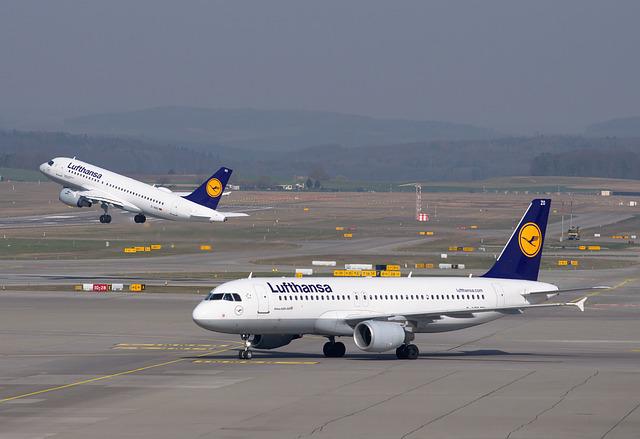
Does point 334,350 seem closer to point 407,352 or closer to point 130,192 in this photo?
point 407,352

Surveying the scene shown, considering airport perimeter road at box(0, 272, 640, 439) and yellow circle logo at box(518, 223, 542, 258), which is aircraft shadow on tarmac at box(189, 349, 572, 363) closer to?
airport perimeter road at box(0, 272, 640, 439)

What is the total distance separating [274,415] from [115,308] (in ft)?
151

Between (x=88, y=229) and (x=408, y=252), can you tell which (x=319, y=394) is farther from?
(x=88, y=229)

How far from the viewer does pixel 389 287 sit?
60500mm

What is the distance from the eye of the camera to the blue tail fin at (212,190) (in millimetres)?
120625

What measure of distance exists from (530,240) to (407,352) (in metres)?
10.8

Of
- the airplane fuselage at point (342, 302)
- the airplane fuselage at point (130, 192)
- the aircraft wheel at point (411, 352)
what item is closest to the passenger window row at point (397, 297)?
the airplane fuselage at point (342, 302)

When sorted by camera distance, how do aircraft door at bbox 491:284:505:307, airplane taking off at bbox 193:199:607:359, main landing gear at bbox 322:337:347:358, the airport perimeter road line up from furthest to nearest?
aircraft door at bbox 491:284:505:307 < main landing gear at bbox 322:337:347:358 < airplane taking off at bbox 193:199:607:359 < the airport perimeter road

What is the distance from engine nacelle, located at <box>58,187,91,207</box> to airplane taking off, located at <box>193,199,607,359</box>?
67685 mm

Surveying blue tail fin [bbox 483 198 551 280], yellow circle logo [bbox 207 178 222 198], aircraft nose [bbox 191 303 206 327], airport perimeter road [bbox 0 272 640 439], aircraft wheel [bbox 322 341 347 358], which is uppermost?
yellow circle logo [bbox 207 178 222 198]

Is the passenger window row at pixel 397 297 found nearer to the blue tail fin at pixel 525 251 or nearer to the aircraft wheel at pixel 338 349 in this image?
the aircraft wheel at pixel 338 349

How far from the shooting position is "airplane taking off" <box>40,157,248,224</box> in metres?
121

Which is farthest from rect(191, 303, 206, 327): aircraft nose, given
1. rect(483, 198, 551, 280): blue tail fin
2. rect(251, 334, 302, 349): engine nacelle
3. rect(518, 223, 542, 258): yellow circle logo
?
rect(518, 223, 542, 258): yellow circle logo

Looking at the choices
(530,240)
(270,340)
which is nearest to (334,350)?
(270,340)
